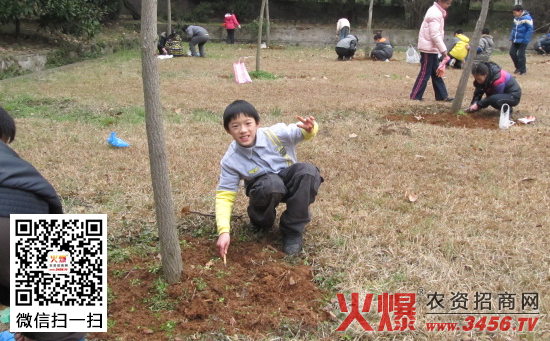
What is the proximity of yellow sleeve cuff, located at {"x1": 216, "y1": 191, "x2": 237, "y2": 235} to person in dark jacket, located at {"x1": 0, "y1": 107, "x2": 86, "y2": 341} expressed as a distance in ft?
3.04

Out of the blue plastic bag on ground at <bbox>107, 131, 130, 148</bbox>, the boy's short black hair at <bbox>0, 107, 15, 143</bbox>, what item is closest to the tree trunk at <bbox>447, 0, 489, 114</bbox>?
the blue plastic bag on ground at <bbox>107, 131, 130, 148</bbox>

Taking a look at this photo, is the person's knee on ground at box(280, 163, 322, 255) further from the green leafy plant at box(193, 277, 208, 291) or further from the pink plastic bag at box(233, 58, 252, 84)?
the pink plastic bag at box(233, 58, 252, 84)

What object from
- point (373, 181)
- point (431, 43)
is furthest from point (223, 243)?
point (431, 43)

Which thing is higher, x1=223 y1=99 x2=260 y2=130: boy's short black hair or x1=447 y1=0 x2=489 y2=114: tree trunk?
x1=447 y1=0 x2=489 y2=114: tree trunk

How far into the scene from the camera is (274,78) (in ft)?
33.0

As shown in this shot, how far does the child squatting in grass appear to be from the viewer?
2.79m

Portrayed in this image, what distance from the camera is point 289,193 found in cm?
288

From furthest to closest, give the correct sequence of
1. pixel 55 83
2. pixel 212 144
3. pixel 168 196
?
pixel 55 83, pixel 212 144, pixel 168 196

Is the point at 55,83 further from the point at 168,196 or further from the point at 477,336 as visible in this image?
the point at 477,336

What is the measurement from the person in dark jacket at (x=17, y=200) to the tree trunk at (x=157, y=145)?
1.54 feet

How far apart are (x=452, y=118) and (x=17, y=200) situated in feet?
18.5

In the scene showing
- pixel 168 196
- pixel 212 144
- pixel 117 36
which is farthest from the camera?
pixel 117 36

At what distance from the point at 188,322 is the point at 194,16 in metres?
20.3

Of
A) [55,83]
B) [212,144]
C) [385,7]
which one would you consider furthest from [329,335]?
[385,7]
